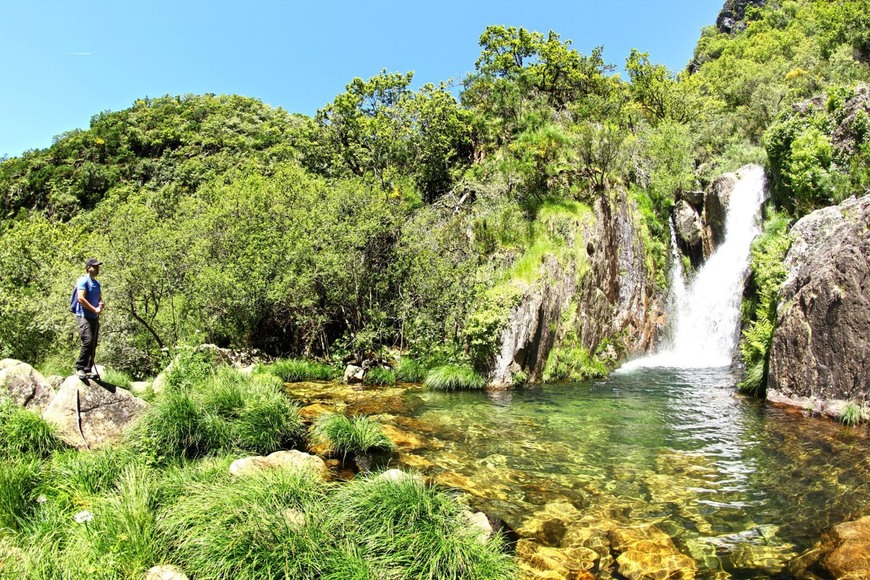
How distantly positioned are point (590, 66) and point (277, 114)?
4805 centimetres

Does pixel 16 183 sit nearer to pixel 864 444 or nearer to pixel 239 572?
pixel 239 572

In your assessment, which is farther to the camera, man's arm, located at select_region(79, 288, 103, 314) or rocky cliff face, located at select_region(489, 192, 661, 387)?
rocky cliff face, located at select_region(489, 192, 661, 387)

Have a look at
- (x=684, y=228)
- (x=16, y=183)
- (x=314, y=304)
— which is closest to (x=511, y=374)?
(x=314, y=304)

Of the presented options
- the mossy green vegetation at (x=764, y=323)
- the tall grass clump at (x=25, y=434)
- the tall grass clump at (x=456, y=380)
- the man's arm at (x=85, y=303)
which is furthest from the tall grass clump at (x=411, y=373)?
the tall grass clump at (x=25, y=434)

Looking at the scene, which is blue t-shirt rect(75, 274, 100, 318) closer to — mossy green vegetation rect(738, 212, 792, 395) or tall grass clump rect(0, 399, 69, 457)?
tall grass clump rect(0, 399, 69, 457)

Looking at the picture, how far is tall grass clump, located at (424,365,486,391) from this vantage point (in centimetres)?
1847

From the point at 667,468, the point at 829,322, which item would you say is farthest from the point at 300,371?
the point at 829,322

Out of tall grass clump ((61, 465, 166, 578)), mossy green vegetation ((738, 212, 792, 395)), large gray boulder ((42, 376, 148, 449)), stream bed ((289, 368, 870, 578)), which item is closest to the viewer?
tall grass clump ((61, 465, 166, 578))

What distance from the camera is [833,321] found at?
1263 cm

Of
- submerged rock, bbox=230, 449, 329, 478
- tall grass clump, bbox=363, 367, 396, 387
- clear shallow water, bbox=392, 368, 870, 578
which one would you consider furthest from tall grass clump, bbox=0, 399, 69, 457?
tall grass clump, bbox=363, 367, 396, 387

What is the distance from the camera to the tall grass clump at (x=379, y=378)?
1977cm

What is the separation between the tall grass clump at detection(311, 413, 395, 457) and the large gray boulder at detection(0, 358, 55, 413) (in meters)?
5.35

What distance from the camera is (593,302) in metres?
22.5

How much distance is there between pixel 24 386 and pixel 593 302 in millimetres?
19956
